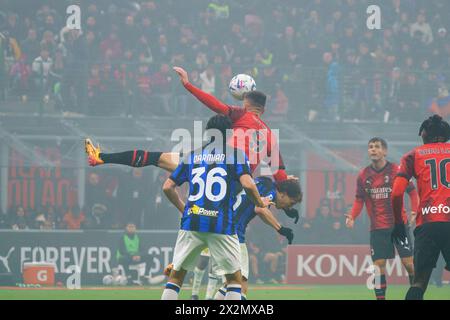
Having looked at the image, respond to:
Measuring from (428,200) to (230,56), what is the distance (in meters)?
16.1

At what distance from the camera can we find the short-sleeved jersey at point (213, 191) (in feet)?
32.9

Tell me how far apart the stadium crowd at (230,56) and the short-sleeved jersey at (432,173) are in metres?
13.6

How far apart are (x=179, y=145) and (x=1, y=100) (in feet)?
14.4

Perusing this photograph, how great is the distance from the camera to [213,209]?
33.0ft

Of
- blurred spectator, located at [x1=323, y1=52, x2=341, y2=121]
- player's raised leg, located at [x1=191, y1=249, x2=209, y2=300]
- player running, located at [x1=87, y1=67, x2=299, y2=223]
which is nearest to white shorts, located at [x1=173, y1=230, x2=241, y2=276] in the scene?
player running, located at [x1=87, y1=67, x2=299, y2=223]

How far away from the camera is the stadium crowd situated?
941 inches

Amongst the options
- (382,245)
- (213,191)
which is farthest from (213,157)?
(382,245)

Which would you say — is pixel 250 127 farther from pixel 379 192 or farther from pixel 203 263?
pixel 379 192

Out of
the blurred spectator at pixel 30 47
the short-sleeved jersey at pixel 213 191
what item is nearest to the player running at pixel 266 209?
the short-sleeved jersey at pixel 213 191

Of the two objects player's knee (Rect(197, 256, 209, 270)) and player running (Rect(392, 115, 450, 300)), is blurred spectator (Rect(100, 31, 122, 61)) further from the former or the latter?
player running (Rect(392, 115, 450, 300))

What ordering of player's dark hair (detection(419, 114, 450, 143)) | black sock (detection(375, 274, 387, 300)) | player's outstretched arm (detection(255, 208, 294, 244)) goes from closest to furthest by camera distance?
1. player's dark hair (detection(419, 114, 450, 143))
2. player's outstretched arm (detection(255, 208, 294, 244))
3. black sock (detection(375, 274, 387, 300))

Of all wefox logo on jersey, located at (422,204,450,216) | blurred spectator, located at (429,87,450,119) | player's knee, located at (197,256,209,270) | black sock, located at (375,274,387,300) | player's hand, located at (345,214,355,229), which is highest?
blurred spectator, located at (429,87,450,119)

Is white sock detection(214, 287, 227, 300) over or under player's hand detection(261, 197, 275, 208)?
under

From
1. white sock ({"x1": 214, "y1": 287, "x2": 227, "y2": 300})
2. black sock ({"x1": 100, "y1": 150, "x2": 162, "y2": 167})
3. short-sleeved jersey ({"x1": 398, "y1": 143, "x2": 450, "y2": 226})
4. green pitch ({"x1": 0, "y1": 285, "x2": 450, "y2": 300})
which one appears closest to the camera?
short-sleeved jersey ({"x1": 398, "y1": 143, "x2": 450, "y2": 226})
